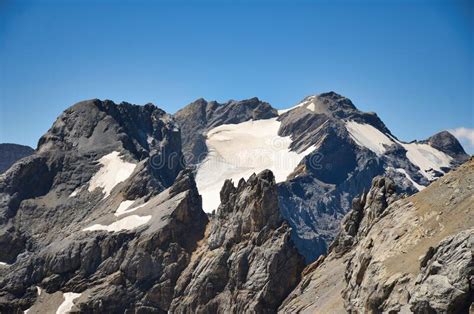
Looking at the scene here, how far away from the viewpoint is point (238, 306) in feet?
281

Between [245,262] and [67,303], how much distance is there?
82.3 feet

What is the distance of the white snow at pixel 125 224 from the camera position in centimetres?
10262

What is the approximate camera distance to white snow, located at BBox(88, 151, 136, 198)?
4902 inches

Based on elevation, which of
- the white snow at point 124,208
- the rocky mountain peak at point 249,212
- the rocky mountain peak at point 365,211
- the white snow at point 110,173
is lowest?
the rocky mountain peak at point 365,211

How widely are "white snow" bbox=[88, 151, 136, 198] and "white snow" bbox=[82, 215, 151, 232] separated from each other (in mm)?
16877

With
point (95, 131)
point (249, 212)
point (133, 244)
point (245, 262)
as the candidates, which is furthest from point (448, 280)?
point (95, 131)

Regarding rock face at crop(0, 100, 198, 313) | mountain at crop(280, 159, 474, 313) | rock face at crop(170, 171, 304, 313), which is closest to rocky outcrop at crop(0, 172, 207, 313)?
rock face at crop(0, 100, 198, 313)

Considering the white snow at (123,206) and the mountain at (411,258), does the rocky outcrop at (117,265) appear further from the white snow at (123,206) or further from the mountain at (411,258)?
the mountain at (411,258)

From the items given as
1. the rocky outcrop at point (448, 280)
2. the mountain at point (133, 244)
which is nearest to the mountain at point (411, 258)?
the rocky outcrop at point (448, 280)

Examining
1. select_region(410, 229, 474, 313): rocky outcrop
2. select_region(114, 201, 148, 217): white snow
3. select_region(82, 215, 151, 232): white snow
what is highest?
select_region(114, 201, 148, 217): white snow

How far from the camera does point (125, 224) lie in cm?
10381

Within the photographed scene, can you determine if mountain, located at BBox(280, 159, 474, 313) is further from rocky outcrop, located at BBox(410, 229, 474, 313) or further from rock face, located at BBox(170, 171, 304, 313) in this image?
rock face, located at BBox(170, 171, 304, 313)

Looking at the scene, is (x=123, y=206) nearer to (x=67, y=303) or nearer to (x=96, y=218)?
(x=96, y=218)

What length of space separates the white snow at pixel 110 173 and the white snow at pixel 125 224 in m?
16.9
